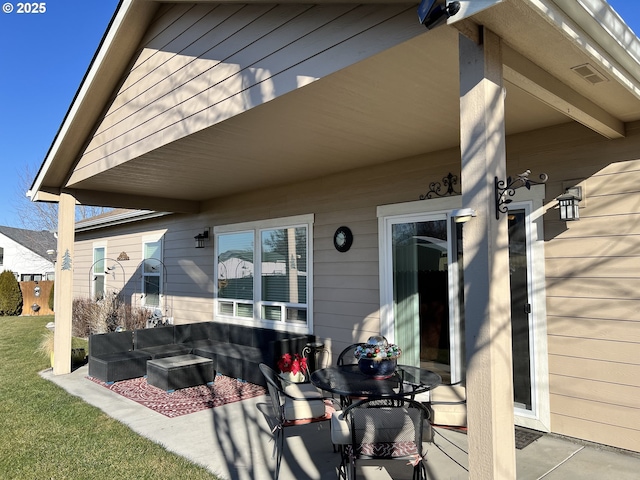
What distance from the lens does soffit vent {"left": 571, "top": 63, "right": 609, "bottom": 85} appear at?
7.79 ft

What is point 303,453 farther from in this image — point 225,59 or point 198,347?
point 198,347

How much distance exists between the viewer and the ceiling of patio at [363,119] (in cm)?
235

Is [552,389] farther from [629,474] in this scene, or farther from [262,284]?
[262,284]

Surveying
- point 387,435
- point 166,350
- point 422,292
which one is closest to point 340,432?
point 387,435

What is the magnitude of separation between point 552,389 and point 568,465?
0.70 metres

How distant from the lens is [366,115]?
345 centimetres

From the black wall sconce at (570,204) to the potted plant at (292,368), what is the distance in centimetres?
322

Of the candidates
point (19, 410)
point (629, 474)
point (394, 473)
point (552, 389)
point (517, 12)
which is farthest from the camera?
point (19, 410)

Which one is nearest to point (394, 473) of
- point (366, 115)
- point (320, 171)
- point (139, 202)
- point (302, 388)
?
point (302, 388)

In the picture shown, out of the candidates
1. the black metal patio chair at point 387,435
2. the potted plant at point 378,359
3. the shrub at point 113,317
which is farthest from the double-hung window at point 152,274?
the black metal patio chair at point 387,435

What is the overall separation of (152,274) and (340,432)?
7.53 m

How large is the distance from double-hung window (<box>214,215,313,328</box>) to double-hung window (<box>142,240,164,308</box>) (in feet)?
7.19

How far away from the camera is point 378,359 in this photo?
336 cm

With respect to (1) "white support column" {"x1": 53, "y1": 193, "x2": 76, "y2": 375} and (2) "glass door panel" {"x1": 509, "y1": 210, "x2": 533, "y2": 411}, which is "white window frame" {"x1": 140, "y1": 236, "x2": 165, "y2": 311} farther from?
(2) "glass door panel" {"x1": 509, "y1": 210, "x2": 533, "y2": 411}
